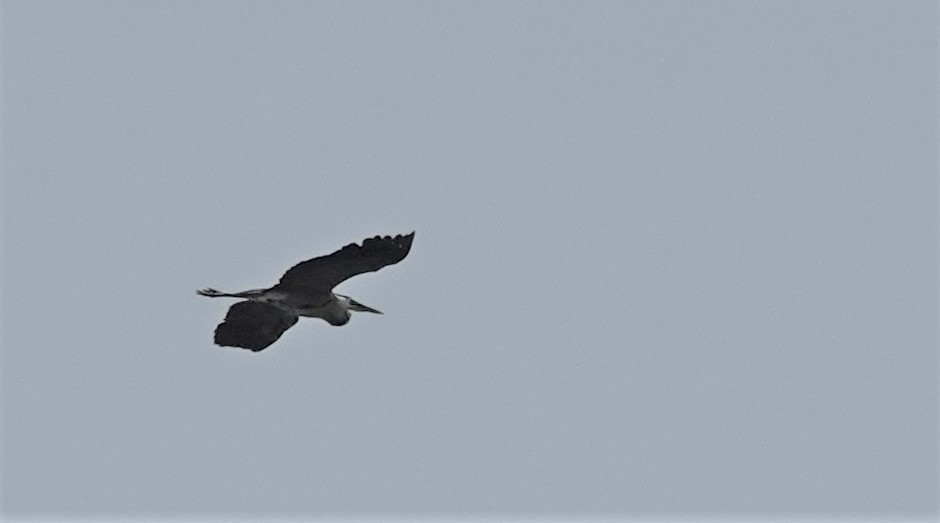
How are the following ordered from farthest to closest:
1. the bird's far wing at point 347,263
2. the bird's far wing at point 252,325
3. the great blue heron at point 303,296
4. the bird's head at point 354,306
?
1. the bird's head at point 354,306
2. the bird's far wing at point 252,325
3. the great blue heron at point 303,296
4. the bird's far wing at point 347,263

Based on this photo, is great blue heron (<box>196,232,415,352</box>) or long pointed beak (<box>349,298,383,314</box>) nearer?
great blue heron (<box>196,232,415,352</box>)

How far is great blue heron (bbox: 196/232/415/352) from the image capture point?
105ft

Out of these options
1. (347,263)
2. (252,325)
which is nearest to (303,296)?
(252,325)

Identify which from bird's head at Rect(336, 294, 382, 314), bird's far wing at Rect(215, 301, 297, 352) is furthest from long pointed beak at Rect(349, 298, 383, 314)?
bird's far wing at Rect(215, 301, 297, 352)

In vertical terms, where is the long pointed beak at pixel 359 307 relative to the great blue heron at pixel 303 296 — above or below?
above

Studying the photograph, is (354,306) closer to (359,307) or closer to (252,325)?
(359,307)

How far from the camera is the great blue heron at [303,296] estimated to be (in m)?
32.2

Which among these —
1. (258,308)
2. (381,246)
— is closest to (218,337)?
(258,308)

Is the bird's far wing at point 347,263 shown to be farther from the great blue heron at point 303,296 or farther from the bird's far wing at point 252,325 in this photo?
the bird's far wing at point 252,325

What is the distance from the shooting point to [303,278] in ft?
108

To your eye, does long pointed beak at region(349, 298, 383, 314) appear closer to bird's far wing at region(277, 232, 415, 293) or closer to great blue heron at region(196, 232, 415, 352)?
great blue heron at region(196, 232, 415, 352)

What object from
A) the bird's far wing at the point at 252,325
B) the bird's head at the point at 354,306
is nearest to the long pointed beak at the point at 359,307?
the bird's head at the point at 354,306

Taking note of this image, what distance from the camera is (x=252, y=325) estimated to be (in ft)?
110

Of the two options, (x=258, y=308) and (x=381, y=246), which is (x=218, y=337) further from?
(x=381, y=246)
